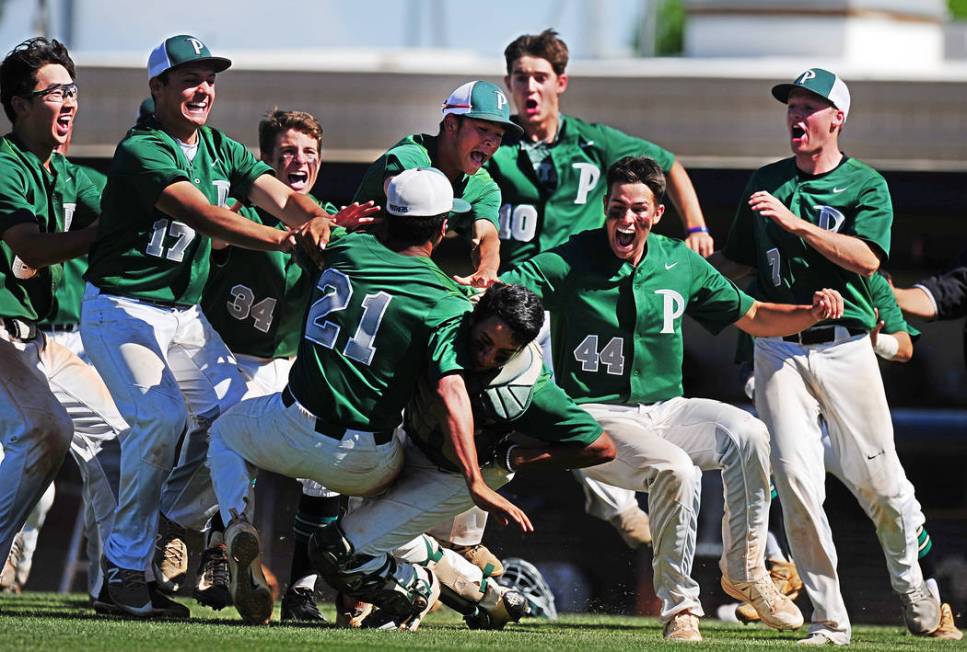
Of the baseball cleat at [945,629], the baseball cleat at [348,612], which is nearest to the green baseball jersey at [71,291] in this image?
the baseball cleat at [348,612]

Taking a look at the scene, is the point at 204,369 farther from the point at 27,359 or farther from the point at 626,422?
the point at 626,422

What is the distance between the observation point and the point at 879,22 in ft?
45.3

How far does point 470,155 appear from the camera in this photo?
698 cm

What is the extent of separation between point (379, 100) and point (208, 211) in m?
5.12

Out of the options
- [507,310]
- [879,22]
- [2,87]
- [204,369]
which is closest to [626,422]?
[507,310]

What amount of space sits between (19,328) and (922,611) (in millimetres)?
4180

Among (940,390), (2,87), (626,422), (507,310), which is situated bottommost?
(940,390)

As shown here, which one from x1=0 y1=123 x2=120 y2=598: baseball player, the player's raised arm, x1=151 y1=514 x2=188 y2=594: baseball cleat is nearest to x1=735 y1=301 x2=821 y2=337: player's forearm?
the player's raised arm

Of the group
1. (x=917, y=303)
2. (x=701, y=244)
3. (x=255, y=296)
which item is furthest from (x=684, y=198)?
(x=255, y=296)

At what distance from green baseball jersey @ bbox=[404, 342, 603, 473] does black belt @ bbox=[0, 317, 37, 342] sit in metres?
1.81

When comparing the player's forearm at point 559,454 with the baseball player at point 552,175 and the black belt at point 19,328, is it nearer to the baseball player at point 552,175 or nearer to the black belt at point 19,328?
the baseball player at point 552,175

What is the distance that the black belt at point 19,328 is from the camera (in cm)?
671

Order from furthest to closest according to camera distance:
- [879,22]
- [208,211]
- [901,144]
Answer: [879,22] < [901,144] < [208,211]

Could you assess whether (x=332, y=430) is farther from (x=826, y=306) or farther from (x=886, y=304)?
(x=886, y=304)
